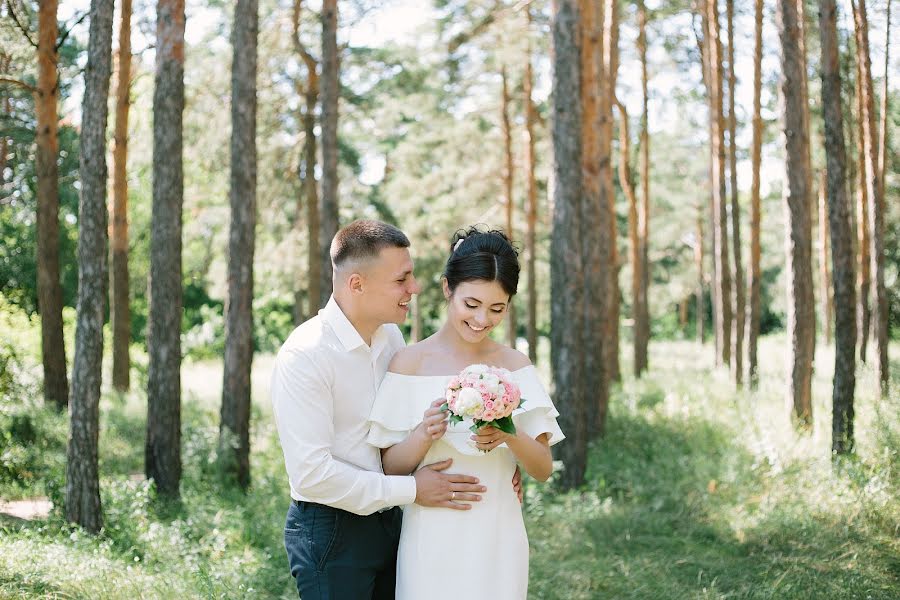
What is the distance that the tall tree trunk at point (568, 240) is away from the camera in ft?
32.8

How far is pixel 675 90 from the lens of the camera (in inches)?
1026

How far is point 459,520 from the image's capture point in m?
3.66

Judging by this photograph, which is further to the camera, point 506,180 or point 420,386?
point 506,180

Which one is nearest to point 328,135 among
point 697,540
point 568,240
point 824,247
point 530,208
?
point 568,240

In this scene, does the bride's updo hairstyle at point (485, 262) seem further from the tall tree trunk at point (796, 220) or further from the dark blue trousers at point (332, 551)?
the tall tree trunk at point (796, 220)

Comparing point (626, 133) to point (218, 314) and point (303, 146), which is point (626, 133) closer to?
point (303, 146)

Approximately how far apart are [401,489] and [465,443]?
34 cm

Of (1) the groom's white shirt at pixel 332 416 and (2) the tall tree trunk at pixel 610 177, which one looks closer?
(1) the groom's white shirt at pixel 332 416

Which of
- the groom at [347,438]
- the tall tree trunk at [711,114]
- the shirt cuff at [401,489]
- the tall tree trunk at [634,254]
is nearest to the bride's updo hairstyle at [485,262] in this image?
the groom at [347,438]

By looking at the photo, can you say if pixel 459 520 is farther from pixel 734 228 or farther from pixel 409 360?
pixel 734 228

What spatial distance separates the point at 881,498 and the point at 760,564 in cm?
158

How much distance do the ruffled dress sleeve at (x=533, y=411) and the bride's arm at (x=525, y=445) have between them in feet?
0.12

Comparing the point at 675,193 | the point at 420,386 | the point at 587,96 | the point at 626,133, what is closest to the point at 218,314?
the point at 675,193

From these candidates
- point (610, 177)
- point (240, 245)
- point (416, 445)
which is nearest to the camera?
point (416, 445)
